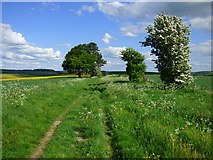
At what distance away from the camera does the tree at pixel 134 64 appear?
59188mm

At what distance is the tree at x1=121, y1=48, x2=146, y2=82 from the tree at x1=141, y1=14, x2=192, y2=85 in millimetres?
19233

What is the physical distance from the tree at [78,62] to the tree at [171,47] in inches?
2578

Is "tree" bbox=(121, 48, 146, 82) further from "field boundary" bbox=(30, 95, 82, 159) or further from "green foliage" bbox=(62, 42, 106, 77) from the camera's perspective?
"green foliage" bbox=(62, 42, 106, 77)

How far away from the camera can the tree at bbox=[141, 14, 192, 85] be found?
37.7 meters

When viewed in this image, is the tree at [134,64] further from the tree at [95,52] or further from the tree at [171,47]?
the tree at [95,52]

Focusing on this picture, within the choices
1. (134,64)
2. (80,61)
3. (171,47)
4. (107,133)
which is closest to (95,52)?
(80,61)

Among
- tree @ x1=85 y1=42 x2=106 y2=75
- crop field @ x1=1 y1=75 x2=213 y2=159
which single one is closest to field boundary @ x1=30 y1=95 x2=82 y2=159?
crop field @ x1=1 y1=75 x2=213 y2=159

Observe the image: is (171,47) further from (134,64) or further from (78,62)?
(78,62)

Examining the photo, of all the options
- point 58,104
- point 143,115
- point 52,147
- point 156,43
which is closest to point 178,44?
point 156,43

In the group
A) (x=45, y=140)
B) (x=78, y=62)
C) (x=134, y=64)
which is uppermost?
(x=78, y=62)

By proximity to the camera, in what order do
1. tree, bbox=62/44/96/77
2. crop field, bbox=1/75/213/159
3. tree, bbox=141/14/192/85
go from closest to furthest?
1. crop field, bbox=1/75/213/159
2. tree, bbox=141/14/192/85
3. tree, bbox=62/44/96/77

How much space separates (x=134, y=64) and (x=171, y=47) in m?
22.1

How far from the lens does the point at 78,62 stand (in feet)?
339

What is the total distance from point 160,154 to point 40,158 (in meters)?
4.50
